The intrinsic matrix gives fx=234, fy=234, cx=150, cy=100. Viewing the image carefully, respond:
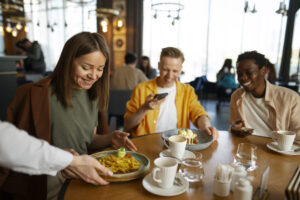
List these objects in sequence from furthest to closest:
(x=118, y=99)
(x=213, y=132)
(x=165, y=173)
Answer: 1. (x=118, y=99)
2. (x=213, y=132)
3. (x=165, y=173)

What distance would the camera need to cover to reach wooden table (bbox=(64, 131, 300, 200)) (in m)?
0.87

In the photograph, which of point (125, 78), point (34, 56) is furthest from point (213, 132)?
point (34, 56)

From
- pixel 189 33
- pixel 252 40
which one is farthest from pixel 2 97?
pixel 252 40

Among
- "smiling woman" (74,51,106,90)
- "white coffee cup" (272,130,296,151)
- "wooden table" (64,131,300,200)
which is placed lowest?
"wooden table" (64,131,300,200)

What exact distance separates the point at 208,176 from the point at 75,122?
0.80 m

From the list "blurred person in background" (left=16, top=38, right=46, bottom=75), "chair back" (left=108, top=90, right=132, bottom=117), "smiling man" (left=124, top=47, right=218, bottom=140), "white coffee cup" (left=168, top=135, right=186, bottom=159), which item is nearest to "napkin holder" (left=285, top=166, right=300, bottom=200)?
"white coffee cup" (left=168, top=135, right=186, bottom=159)

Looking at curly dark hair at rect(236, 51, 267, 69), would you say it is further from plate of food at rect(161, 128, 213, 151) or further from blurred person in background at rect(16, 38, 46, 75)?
blurred person in background at rect(16, 38, 46, 75)

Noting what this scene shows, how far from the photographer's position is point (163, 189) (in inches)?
34.0

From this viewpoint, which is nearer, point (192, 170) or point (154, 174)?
point (154, 174)

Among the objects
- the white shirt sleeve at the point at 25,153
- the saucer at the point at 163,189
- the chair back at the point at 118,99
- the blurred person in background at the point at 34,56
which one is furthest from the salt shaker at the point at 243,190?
the blurred person in background at the point at 34,56

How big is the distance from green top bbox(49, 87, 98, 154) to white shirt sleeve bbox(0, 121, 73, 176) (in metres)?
0.54

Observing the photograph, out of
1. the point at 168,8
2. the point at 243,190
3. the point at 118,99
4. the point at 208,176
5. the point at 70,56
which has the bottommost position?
the point at 118,99

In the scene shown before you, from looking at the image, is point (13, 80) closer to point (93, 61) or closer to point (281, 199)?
point (93, 61)

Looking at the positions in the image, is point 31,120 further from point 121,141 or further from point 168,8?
point 168,8
